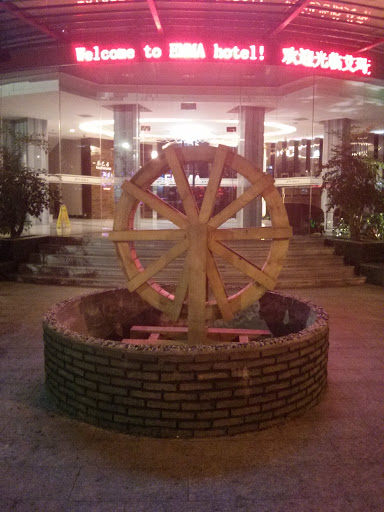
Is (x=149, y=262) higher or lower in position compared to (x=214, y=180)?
lower

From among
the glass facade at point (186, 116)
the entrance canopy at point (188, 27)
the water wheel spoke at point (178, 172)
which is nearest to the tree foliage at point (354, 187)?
the glass facade at point (186, 116)

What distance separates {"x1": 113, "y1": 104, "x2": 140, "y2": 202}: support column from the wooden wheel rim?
1173cm

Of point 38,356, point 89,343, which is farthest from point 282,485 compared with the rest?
point 38,356

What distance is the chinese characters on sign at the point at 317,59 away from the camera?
42.0 ft

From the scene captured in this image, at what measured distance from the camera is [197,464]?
3.73m

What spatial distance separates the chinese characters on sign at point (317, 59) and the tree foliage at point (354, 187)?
6.90ft

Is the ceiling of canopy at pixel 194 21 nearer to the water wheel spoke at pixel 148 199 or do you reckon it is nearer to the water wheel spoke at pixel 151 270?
the water wheel spoke at pixel 148 199

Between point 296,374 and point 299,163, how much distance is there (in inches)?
1005

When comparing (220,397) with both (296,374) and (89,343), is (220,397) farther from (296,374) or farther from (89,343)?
(89,343)

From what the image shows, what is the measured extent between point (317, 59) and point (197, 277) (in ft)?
32.0

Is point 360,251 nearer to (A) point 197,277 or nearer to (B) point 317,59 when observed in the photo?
(B) point 317,59

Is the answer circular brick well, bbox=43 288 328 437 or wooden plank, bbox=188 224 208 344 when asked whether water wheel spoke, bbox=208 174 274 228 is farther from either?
circular brick well, bbox=43 288 328 437

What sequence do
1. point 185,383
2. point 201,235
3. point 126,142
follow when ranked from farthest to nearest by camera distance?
point 126,142 < point 201,235 < point 185,383

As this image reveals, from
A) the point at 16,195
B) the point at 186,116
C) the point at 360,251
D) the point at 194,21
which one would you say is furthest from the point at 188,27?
the point at 360,251
